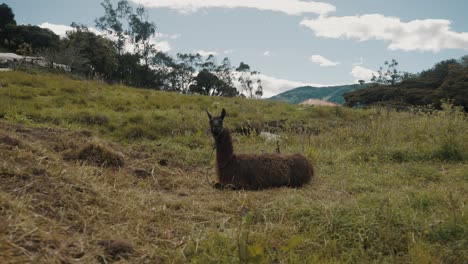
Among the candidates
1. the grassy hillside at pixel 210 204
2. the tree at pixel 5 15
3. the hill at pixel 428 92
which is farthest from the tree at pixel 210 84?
the grassy hillside at pixel 210 204

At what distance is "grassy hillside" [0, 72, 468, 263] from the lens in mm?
3178

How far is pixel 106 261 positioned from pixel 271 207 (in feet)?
7.08

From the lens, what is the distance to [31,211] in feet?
10.9

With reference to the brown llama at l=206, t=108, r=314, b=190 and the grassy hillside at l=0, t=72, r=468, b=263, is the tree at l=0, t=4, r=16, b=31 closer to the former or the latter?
the grassy hillside at l=0, t=72, r=468, b=263

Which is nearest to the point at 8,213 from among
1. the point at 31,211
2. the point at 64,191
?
the point at 31,211

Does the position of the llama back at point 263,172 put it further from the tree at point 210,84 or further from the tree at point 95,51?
the tree at point 210,84

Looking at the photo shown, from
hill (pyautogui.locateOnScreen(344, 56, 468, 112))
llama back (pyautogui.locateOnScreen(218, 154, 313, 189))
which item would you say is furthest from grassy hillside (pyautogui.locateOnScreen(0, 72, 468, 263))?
hill (pyautogui.locateOnScreen(344, 56, 468, 112))

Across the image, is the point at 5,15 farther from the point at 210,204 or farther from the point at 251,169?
the point at 210,204

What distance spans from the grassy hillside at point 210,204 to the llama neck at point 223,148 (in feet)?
1.79

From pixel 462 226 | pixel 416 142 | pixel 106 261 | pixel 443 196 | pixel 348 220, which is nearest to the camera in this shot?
pixel 106 261

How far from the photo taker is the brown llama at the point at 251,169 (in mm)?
6227

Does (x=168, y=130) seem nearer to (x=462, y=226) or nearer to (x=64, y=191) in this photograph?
(x=64, y=191)

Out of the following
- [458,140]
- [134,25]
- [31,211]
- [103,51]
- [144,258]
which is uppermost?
[134,25]

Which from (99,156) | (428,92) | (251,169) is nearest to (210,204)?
(251,169)
